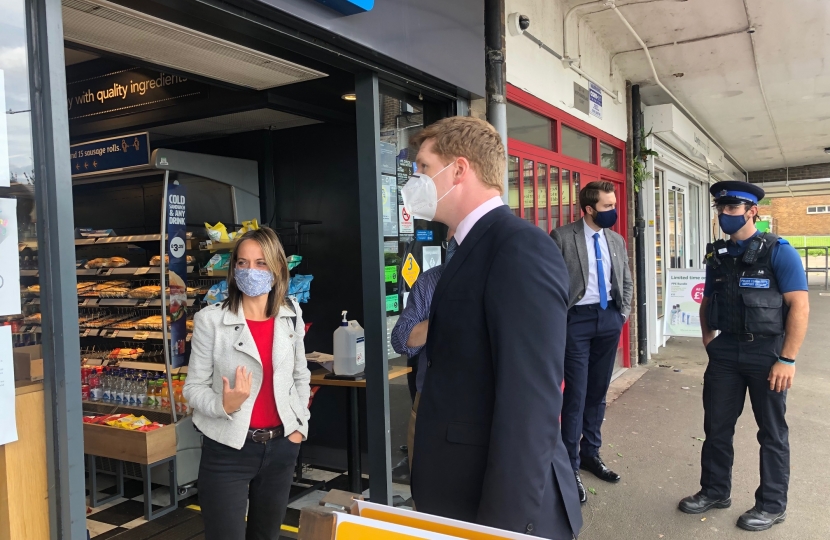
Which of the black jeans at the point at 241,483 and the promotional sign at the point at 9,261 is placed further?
the black jeans at the point at 241,483

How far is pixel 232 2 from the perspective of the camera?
6.93 feet

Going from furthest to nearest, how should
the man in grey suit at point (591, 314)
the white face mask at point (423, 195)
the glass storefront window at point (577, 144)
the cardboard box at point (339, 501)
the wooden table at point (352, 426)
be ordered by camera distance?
the glass storefront window at point (577, 144)
the man in grey suit at point (591, 314)
the wooden table at point (352, 426)
the white face mask at point (423, 195)
the cardboard box at point (339, 501)

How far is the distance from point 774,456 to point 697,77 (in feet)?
19.9

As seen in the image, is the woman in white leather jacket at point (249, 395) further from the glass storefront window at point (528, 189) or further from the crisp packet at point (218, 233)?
the glass storefront window at point (528, 189)

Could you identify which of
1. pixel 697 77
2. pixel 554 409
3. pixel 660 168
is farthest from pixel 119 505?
pixel 660 168

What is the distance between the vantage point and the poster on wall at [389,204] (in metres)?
3.32

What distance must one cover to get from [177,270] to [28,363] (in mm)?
2735

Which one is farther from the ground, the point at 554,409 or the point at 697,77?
the point at 697,77

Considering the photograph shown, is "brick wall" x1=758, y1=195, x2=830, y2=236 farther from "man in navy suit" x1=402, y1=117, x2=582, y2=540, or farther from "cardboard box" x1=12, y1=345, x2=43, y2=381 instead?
"cardboard box" x1=12, y1=345, x2=43, y2=381

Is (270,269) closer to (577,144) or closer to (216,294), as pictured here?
(216,294)

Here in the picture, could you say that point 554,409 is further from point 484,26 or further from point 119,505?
point 119,505

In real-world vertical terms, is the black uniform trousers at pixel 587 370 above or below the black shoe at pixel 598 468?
above

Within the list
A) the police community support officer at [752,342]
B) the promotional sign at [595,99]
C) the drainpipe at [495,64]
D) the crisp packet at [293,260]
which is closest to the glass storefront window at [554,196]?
the promotional sign at [595,99]

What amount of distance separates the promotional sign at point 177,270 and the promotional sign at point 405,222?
1669mm
